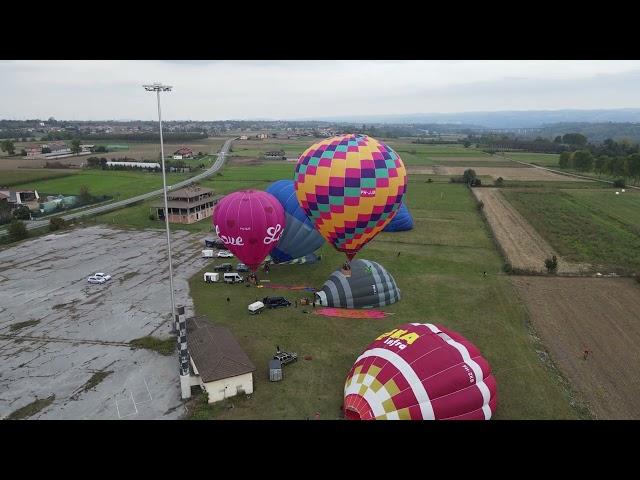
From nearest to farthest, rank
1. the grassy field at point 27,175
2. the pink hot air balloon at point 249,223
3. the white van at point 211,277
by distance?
the pink hot air balloon at point 249,223, the white van at point 211,277, the grassy field at point 27,175

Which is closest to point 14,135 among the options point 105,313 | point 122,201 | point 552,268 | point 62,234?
point 122,201

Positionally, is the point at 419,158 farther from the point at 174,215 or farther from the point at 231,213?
the point at 231,213

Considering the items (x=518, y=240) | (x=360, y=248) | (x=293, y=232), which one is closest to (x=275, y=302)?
(x=360, y=248)

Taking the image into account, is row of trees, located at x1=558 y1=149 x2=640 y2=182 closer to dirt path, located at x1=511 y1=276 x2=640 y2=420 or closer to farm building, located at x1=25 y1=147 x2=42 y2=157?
dirt path, located at x1=511 y1=276 x2=640 y2=420

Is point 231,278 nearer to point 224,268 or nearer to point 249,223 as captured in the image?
point 224,268

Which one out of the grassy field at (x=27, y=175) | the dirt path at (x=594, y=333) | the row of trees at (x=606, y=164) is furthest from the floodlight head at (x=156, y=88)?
the row of trees at (x=606, y=164)

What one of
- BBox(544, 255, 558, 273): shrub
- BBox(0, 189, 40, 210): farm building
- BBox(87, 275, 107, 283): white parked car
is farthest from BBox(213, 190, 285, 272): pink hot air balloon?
BBox(0, 189, 40, 210): farm building

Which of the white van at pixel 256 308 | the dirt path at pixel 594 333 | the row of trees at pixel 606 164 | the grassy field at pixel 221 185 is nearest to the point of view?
the dirt path at pixel 594 333

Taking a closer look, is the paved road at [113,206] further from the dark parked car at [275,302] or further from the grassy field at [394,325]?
the dark parked car at [275,302]
